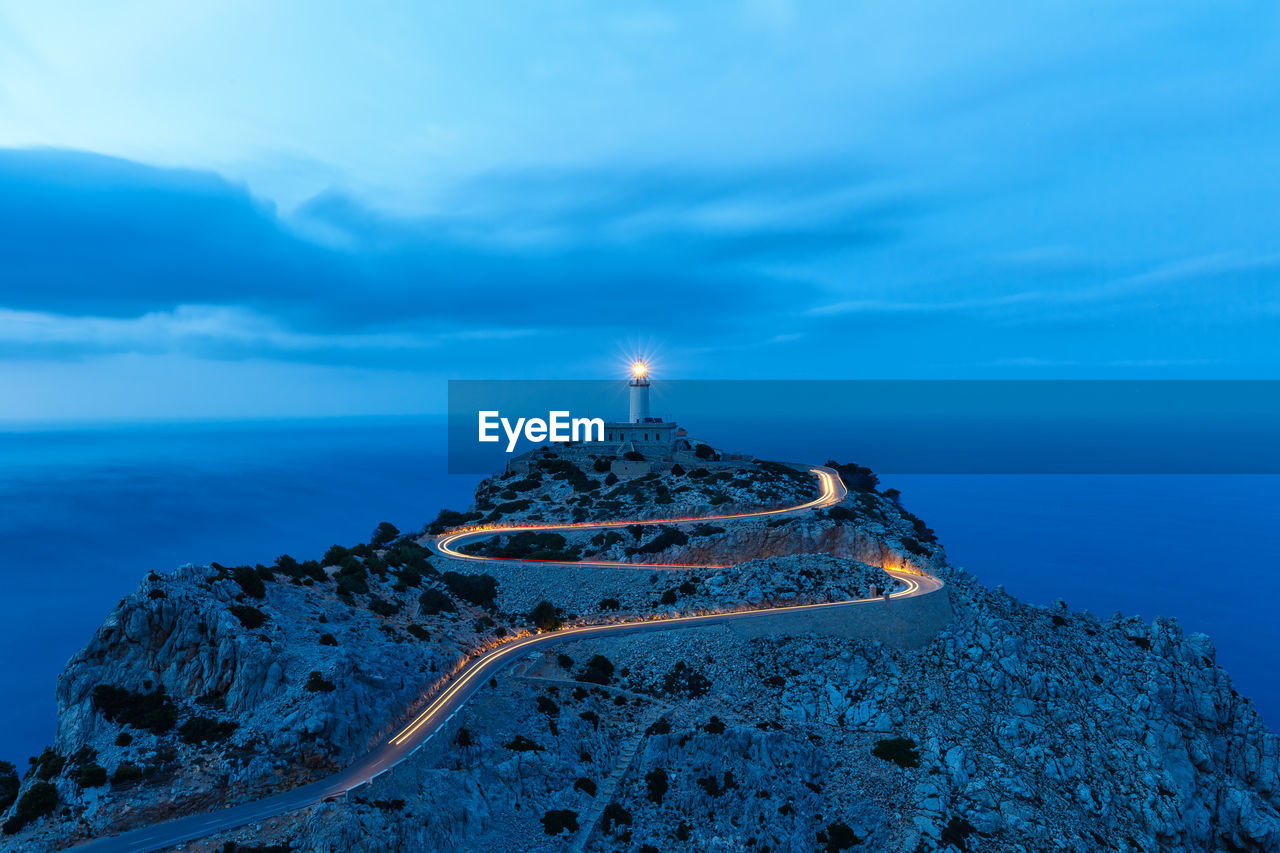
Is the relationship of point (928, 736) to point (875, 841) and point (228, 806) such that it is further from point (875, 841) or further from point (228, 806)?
point (228, 806)

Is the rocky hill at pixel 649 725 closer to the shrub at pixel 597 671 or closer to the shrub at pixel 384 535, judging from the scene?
the shrub at pixel 597 671

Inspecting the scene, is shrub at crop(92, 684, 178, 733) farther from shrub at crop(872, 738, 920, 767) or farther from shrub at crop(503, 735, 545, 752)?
shrub at crop(872, 738, 920, 767)

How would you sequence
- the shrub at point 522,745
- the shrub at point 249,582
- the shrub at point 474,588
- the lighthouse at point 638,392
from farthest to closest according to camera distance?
the lighthouse at point 638,392
the shrub at point 474,588
the shrub at point 249,582
the shrub at point 522,745

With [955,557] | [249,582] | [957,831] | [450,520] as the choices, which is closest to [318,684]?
[249,582]

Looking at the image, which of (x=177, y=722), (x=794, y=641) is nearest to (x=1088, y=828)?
(x=794, y=641)

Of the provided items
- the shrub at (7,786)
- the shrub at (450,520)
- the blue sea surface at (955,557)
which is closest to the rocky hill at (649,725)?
the shrub at (7,786)
